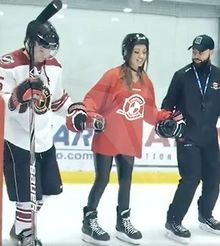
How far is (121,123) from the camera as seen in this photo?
9.47 ft

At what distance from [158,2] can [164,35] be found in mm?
505

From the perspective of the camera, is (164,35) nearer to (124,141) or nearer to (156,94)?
(156,94)

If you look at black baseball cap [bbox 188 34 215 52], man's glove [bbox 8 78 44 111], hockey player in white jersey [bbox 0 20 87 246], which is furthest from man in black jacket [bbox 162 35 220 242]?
man's glove [bbox 8 78 44 111]

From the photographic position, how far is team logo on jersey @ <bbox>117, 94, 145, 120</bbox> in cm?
287

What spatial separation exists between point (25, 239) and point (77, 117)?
0.48 metres

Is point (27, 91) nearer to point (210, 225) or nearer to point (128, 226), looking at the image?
point (128, 226)

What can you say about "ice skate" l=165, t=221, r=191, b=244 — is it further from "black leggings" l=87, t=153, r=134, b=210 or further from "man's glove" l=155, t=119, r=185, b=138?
"man's glove" l=155, t=119, r=185, b=138

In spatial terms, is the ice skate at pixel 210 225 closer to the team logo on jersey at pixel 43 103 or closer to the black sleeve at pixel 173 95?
the black sleeve at pixel 173 95

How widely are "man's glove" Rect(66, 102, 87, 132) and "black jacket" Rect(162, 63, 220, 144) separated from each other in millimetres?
433

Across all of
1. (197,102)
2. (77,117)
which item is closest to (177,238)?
(197,102)

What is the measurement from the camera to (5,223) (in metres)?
2.87

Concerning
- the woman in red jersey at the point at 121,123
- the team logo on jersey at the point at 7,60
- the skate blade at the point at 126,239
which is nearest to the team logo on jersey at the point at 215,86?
the woman in red jersey at the point at 121,123

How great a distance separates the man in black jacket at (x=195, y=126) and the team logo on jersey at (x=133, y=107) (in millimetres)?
151

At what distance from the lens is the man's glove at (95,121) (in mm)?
2785
